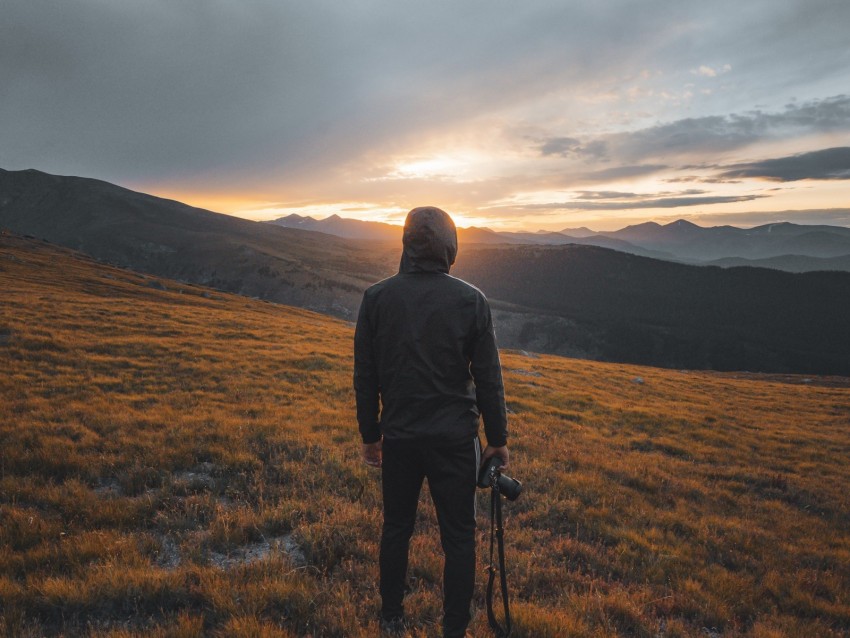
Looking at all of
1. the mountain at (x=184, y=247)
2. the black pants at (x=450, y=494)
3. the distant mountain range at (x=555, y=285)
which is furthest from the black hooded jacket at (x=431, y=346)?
the mountain at (x=184, y=247)

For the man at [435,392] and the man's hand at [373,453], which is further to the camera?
the man's hand at [373,453]

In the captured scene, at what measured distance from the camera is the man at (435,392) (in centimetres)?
353

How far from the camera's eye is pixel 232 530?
5.27 m

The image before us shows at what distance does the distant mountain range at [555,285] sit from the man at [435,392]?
86.3m

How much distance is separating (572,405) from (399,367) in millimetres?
15467

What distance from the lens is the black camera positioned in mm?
3701

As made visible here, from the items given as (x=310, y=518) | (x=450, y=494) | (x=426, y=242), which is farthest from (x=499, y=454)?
(x=310, y=518)

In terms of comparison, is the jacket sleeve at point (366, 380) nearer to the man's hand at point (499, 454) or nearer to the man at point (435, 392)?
the man at point (435, 392)

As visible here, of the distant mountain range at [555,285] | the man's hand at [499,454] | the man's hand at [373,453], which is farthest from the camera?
the distant mountain range at [555,285]

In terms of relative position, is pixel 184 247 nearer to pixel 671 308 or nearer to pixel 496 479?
pixel 496 479

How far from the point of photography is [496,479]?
3805mm

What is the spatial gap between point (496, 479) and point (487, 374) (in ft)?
3.29

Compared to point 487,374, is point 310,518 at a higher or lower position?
lower

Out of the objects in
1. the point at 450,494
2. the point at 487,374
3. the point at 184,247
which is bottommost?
the point at 450,494
